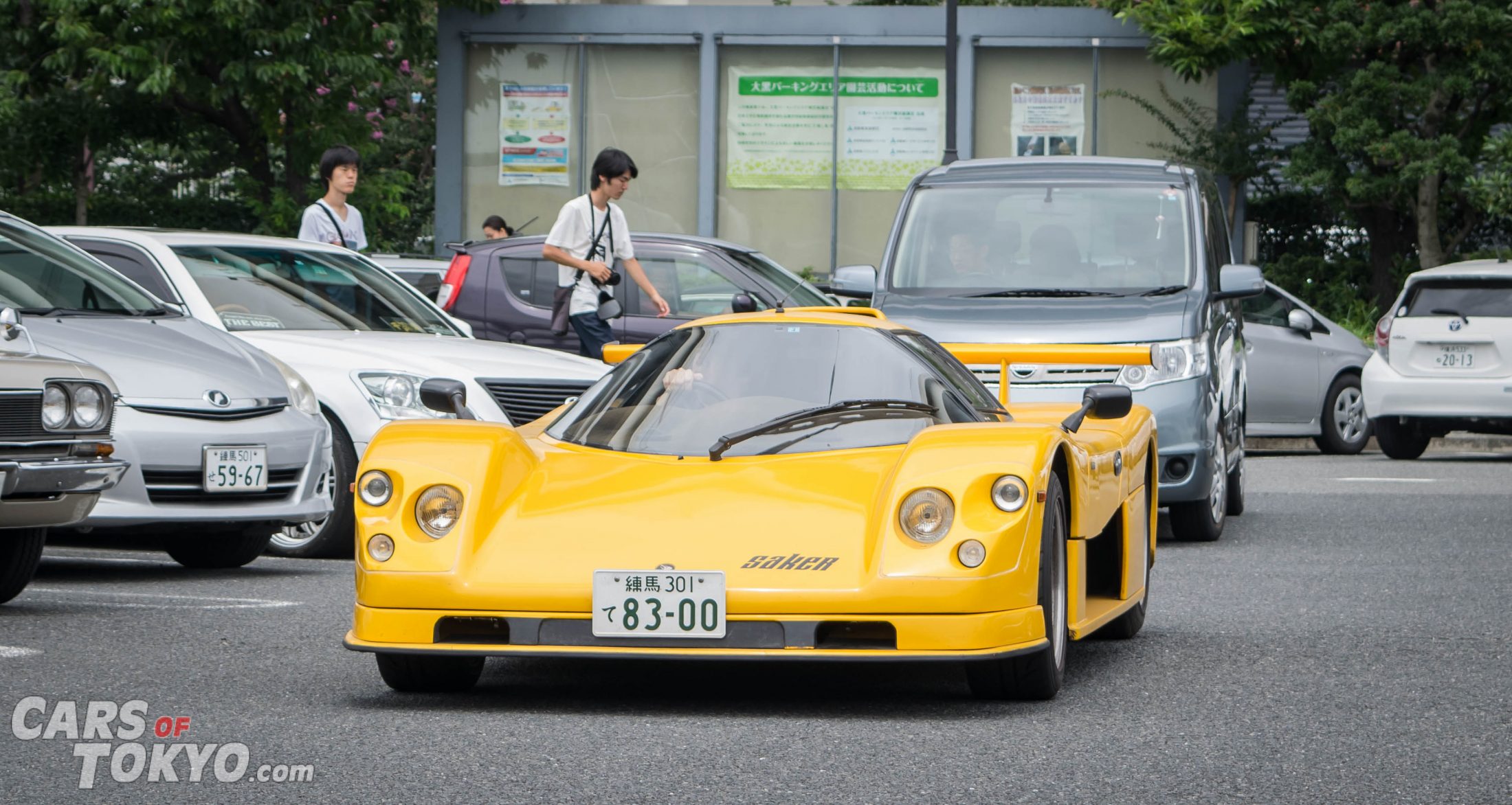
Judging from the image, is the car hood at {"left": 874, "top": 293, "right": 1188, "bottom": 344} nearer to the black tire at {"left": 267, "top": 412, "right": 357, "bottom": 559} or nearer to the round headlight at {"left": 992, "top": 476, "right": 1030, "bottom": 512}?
the black tire at {"left": 267, "top": 412, "right": 357, "bottom": 559}

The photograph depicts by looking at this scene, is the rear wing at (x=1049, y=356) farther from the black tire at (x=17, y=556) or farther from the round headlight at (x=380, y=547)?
the black tire at (x=17, y=556)

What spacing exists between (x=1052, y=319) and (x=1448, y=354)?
7.07 m

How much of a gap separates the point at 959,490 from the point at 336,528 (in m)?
4.66

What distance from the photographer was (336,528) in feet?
31.9

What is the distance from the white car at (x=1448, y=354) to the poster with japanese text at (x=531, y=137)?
38.0 ft

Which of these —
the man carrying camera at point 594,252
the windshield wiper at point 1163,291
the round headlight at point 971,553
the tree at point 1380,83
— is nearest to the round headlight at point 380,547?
the round headlight at point 971,553

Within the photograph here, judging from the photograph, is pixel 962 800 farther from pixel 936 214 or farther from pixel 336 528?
pixel 936 214

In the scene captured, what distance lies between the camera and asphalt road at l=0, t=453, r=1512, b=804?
4.82m

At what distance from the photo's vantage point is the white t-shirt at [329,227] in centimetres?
1279

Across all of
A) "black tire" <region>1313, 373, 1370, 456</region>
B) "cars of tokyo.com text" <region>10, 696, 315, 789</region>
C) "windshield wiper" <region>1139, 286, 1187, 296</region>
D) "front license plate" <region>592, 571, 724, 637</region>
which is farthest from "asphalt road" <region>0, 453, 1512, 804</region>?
"black tire" <region>1313, 373, 1370, 456</region>

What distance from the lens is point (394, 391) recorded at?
966 centimetres

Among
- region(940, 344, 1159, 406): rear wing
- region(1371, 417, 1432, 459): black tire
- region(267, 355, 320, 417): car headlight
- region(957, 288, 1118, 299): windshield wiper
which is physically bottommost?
region(1371, 417, 1432, 459): black tire

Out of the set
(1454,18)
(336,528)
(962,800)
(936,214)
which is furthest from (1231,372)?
→ (1454,18)

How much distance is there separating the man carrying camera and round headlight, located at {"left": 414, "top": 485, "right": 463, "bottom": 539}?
6.73 meters
